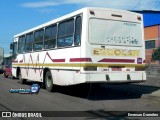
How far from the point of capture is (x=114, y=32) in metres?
13.9

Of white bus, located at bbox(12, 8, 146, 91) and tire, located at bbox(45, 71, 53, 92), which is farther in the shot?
tire, located at bbox(45, 71, 53, 92)

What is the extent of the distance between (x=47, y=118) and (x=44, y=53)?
7844 mm

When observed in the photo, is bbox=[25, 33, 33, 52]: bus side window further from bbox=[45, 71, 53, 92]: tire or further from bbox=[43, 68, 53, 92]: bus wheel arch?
bbox=[45, 71, 53, 92]: tire

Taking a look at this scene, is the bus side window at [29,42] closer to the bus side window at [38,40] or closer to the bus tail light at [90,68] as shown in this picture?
the bus side window at [38,40]

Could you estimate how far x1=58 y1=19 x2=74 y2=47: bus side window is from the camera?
1441cm

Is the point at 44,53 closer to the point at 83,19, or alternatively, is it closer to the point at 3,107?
the point at 83,19

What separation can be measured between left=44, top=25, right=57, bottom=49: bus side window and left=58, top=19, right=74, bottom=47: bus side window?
0.61 meters

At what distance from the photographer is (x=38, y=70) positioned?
1827cm

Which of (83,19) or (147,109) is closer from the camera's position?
(147,109)

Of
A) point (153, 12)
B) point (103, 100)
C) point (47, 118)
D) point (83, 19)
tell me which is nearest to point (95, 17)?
point (83, 19)

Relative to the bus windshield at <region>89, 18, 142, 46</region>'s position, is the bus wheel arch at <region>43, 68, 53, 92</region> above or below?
below

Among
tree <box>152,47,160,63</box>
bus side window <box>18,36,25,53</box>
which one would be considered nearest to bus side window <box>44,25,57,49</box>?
bus side window <box>18,36,25,53</box>

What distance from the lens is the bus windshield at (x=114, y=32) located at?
44.4 ft

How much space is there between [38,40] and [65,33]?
391 centimetres
